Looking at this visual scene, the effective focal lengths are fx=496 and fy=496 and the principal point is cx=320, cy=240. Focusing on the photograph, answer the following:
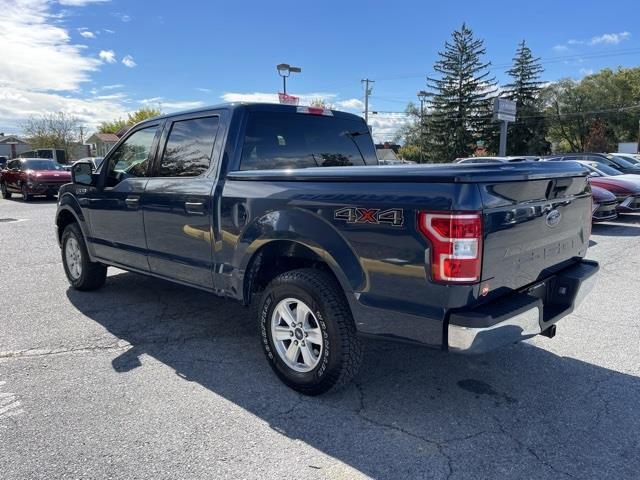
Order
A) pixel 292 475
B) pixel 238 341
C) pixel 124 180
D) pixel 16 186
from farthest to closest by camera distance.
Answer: pixel 16 186 → pixel 124 180 → pixel 238 341 → pixel 292 475

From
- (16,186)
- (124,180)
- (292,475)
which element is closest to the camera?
(292,475)

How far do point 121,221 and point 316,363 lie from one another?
8.51 ft

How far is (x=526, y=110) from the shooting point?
52344mm

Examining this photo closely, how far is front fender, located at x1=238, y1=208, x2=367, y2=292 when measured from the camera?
9.47 ft

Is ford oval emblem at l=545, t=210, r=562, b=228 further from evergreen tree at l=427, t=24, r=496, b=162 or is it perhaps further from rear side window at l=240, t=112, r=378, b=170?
evergreen tree at l=427, t=24, r=496, b=162

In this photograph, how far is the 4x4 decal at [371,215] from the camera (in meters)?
2.62

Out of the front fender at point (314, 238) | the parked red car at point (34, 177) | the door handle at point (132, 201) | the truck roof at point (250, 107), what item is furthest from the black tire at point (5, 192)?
the front fender at point (314, 238)

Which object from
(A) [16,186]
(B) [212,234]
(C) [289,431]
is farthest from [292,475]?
(A) [16,186]

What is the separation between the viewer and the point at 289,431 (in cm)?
291

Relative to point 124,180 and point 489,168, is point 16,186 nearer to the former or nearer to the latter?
point 124,180

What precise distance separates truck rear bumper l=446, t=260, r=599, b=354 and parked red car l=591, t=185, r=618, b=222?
7696mm

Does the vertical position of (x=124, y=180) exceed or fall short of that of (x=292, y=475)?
it exceeds it

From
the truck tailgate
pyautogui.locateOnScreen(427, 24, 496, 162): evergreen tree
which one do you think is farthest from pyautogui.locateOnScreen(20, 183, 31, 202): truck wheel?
pyautogui.locateOnScreen(427, 24, 496, 162): evergreen tree

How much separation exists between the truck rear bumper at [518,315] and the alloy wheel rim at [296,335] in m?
0.95
